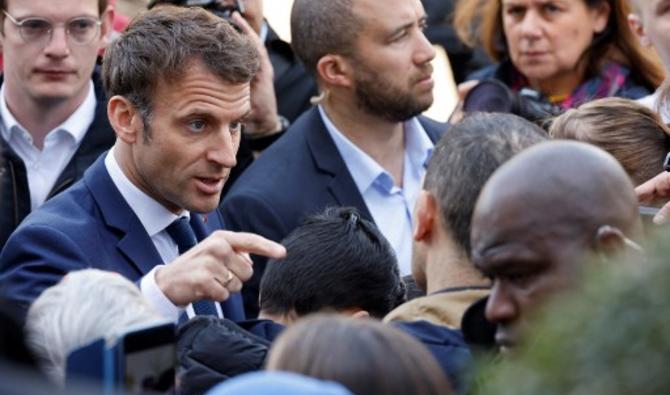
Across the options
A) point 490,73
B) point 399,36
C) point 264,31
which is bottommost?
point 490,73

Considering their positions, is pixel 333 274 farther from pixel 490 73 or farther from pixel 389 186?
pixel 490 73

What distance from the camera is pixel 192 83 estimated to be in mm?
4719

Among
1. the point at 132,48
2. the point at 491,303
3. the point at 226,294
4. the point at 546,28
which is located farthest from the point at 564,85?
the point at 491,303

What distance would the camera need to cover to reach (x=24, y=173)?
18.1 ft

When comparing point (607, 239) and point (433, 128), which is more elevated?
point (607, 239)

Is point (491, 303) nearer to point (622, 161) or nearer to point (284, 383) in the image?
point (284, 383)

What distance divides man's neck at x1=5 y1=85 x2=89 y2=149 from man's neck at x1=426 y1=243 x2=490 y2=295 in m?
2.75

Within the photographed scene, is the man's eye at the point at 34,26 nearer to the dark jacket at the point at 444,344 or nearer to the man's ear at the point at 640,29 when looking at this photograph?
the man's ear at the point at 640,29

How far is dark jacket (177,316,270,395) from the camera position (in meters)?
3.48

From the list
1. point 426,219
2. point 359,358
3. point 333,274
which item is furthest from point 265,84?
point 359,358

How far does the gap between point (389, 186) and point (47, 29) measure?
1.55 metres

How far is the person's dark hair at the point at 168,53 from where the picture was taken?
4.68 meters

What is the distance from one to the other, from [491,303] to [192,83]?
1979 millimetres

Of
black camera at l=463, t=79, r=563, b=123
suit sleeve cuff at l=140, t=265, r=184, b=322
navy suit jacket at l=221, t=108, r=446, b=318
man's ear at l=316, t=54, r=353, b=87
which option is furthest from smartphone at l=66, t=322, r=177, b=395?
man's ear at l=316, t=54, r=353, b=87
